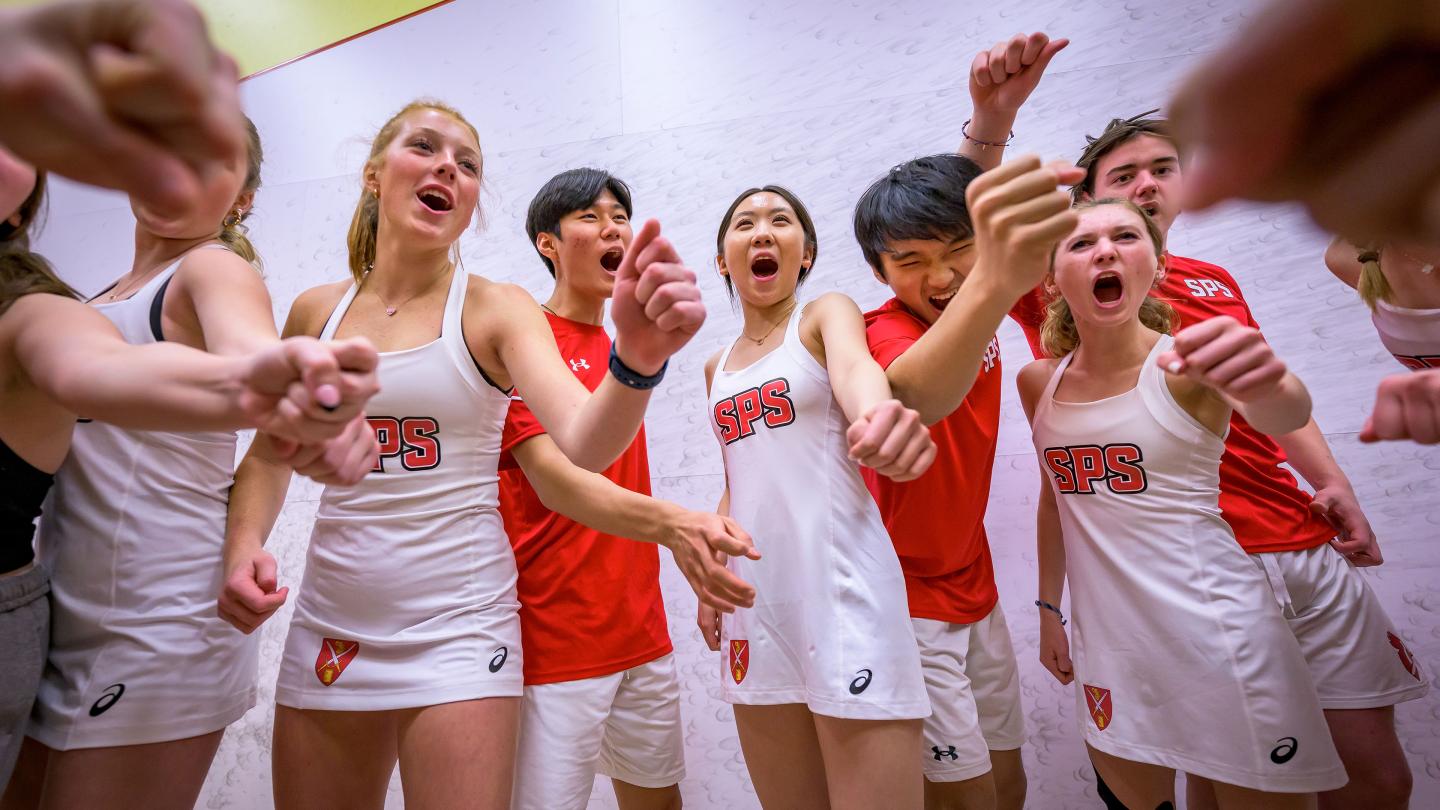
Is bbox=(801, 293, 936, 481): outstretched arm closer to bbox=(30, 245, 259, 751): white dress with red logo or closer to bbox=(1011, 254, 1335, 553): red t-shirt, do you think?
bbox=(1011, 254, 1335, 553): red t-shirt

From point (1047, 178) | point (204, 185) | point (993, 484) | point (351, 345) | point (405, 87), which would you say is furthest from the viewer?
point (405, 87)

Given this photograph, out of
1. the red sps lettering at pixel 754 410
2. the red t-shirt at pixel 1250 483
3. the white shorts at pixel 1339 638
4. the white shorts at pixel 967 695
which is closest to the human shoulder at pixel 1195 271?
the red t-shirt at pixel 1250 483

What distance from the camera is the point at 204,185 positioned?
58 centimetres

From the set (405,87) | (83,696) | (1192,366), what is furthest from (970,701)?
(405,87)

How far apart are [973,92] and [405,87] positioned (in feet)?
7.83

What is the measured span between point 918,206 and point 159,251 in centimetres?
141

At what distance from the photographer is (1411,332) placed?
59.9 inches

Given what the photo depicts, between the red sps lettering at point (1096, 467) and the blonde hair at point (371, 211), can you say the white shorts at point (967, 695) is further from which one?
the blonde hair at point (371, 211)

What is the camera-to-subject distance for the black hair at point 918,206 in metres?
1.72

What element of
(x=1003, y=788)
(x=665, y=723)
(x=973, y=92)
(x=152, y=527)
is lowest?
(x=1003, y=788)

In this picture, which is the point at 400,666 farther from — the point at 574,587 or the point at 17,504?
the point at 17,504

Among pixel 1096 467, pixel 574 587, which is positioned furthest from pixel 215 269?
pixel 1096 467

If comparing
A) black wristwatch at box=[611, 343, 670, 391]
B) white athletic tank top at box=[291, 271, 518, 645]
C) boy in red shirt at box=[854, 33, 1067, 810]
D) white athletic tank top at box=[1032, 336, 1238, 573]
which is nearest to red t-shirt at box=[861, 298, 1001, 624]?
boy in red shirt at box=[854, 33, 1067, 810]

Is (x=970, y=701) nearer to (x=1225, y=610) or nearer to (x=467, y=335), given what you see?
(x=1225, y=610)
